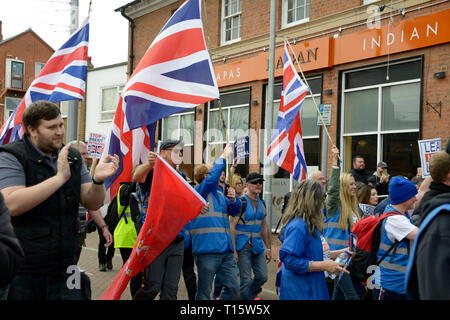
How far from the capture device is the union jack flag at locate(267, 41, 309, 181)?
7987 millimetres

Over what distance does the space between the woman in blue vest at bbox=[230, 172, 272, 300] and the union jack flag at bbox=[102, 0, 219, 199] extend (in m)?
1.87

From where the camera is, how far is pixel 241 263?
649 centimetres

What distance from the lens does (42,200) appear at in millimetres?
2943

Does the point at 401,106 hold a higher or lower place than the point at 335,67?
lower

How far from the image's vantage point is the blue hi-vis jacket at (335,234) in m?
5.62

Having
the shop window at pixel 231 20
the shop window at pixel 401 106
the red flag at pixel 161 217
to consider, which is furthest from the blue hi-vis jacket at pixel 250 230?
the shop window at pixel 231 20

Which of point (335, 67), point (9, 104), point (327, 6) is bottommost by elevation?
point (335, 67)

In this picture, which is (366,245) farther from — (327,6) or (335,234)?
(327,6)

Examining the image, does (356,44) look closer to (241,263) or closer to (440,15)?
(440,15)

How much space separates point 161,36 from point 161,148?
1.24 meters

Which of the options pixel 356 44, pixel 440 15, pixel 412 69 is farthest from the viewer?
pixel 356 44

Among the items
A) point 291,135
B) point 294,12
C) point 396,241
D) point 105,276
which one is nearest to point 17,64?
point 294,12

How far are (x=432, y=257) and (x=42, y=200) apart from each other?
2238mm
